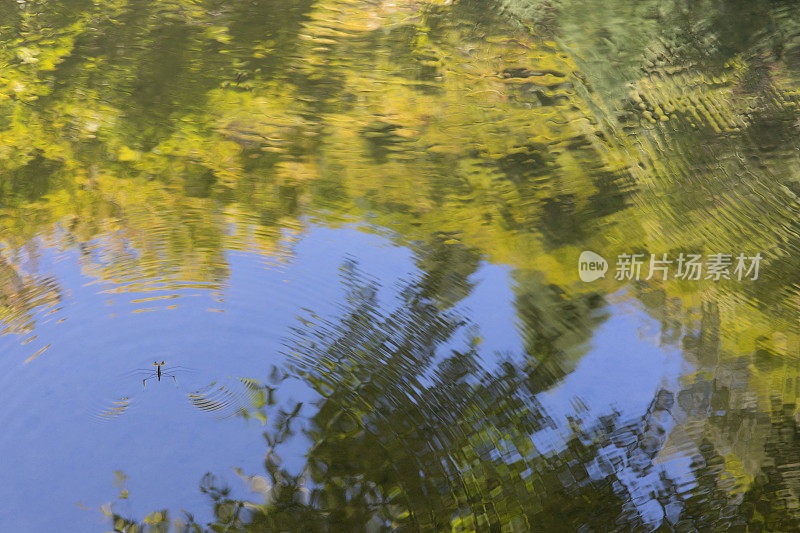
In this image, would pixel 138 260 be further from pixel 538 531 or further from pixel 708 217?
pixel 708 217

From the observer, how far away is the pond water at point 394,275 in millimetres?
1057

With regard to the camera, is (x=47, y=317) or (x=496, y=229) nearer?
(x=47, y=317)

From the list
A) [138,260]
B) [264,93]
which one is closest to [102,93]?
[264,93]

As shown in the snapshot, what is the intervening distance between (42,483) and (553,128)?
145cm

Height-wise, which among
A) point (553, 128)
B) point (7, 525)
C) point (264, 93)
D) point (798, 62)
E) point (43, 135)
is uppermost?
point (798, 62)

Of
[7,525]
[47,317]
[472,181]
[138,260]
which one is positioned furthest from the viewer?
[472,181]

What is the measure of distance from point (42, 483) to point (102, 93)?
121 centimetres

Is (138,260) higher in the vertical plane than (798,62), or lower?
lower

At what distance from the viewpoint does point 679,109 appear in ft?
6.14

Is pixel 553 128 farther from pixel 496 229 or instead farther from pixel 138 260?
pixel 138 260

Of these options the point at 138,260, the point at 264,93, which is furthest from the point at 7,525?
the point at 264,93

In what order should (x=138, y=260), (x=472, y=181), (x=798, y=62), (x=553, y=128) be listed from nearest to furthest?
(x=138, y=260) < (x=472, y=181) < (x=553, y=128) < (x=798, y=62)

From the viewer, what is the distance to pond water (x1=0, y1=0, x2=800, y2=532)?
106 cm

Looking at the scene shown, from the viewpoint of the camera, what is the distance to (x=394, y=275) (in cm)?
139
